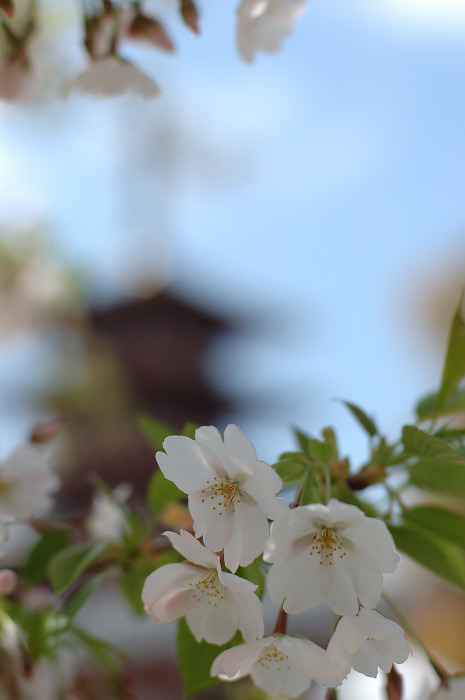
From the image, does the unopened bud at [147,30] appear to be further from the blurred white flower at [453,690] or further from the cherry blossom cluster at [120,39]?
the blurred white flower at [453,690]

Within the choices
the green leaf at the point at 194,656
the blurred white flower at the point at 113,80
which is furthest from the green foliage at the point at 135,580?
the blurred white flower at the point at 113,80

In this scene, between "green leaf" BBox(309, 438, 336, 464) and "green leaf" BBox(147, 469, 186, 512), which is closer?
"green leaf" BBox(309, 438, 336, 464)

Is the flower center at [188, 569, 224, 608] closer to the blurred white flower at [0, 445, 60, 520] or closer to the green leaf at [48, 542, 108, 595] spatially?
the green leaf at [48, 542, 108, 595]

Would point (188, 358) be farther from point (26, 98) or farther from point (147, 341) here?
point (26, 98)

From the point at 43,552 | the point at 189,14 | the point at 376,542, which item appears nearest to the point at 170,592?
the point at 376,542

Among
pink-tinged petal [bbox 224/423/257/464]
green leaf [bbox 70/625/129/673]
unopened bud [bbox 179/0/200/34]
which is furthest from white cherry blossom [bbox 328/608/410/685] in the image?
unopened bud [bbox 179/0/200/34]

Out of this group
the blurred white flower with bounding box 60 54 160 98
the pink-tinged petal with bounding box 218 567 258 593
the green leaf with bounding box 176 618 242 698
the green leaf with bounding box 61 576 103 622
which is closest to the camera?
the pink-tinged petal with bounding box 218 567 258 593

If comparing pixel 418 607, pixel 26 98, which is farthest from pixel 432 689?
pixel 418 607

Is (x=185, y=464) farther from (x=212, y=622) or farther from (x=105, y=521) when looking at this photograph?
(x=105, y=521)
